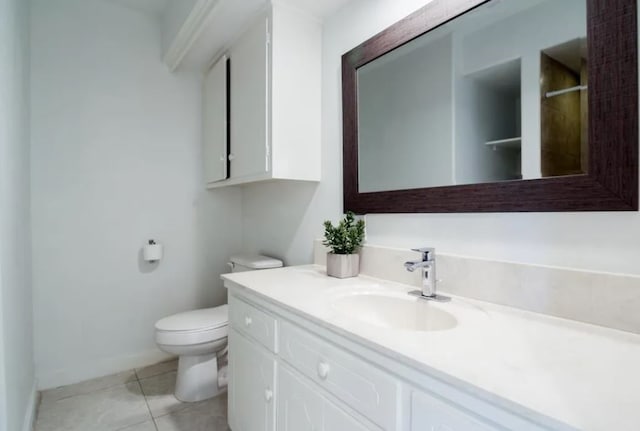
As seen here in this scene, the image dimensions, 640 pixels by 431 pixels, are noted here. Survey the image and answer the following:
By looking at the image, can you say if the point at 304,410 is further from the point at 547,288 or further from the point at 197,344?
the point at 197,344

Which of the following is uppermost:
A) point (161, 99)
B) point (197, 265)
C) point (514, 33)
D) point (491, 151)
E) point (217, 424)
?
point (161, 99)

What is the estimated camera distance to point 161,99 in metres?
2.39

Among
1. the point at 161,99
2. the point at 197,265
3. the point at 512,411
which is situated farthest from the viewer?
the point at 197,265

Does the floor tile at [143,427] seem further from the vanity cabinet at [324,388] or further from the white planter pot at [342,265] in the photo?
the white planter pot at [342,265]

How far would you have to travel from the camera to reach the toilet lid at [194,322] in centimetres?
183

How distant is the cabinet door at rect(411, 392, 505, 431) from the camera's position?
58 cm

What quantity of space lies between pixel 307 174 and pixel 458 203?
84 centimetres

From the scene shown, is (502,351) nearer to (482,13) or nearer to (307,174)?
(482,13)

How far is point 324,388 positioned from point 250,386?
53cm

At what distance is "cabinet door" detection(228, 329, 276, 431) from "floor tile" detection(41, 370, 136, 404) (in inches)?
42.9

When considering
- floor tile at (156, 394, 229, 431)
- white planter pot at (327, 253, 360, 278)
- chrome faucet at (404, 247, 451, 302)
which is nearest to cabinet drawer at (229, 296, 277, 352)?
white planter pot at (327, 253, 360, 278)

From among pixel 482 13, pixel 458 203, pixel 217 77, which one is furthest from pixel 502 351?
pixel 217 77

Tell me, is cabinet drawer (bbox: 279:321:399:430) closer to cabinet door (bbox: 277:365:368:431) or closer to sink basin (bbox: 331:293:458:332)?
cabinet door (bbox: 277:365:368:431)

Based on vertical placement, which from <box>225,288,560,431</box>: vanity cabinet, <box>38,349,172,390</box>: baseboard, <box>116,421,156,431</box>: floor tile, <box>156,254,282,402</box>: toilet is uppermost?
<box>225,288,560,431</box>: vanity cabinet
